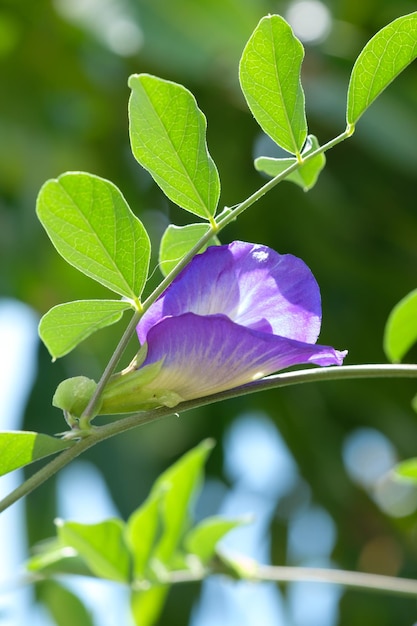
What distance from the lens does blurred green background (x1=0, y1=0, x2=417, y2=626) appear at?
1.69 metres

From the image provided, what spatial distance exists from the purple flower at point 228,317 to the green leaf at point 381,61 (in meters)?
0.09

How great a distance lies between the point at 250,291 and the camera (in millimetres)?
455

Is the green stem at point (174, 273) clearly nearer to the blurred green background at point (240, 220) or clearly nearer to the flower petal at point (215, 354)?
the flower petal at point (215, 354)

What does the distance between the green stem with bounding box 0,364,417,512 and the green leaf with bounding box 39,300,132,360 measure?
54 millimetres

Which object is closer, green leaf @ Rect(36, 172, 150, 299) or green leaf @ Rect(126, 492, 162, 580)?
green leaf @ Rect(36, 172, 150, 299)

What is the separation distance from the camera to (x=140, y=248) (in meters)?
0.46

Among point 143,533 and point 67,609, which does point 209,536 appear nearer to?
point 143,533

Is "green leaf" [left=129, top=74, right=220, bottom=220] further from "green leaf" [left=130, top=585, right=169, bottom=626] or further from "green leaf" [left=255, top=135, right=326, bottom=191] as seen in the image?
"green leaf" [left=130, top=585, right=169, bottom=626]

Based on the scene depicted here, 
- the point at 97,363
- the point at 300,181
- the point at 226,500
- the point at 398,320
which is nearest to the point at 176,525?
the point at 398,320

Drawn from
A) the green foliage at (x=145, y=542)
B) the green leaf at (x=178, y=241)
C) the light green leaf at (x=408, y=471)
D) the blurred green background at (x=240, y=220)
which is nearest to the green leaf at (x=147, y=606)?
the green foliage at (x=145, y=542)

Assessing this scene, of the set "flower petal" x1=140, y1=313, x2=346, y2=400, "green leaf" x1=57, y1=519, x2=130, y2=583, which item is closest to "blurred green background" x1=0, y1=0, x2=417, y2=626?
"green leaf" x1=57, y1=519, x2=130, y2=583

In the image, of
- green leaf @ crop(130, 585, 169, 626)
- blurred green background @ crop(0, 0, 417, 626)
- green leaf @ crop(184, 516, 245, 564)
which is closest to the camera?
green leaf @ crop(184, 516, 245, 564)

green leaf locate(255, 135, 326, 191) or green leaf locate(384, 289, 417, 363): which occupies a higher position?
green leaf locate(255, 135, 326, 191)

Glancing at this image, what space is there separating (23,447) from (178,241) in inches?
5.4
